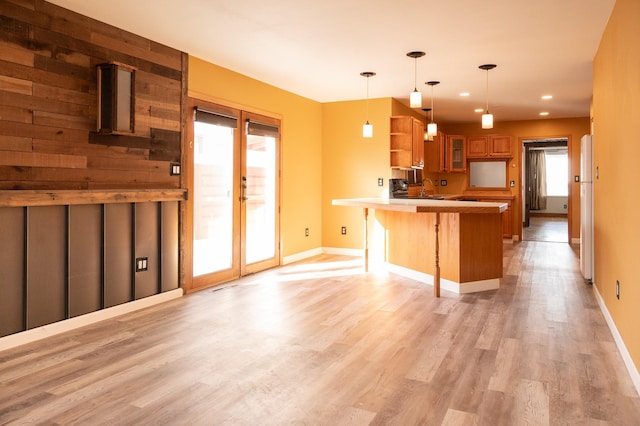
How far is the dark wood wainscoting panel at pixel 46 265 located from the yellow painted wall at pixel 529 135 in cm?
809

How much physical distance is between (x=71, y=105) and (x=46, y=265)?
1272 mm

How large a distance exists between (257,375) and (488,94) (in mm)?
5729

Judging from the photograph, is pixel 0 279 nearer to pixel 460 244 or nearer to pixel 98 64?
pixel 98 64

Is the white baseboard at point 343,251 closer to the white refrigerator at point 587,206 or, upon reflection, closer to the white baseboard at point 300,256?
the white baseboard at point 300,256

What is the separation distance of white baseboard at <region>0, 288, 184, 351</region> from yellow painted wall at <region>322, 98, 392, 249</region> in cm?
338

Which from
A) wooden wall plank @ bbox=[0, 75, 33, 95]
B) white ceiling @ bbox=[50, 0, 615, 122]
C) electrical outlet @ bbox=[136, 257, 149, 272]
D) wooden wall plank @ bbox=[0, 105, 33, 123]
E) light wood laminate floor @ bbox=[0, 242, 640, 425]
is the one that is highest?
white ceiling @ bbox=[50, 0, 615, 122]

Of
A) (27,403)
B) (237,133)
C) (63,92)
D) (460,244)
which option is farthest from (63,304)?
(460,244)

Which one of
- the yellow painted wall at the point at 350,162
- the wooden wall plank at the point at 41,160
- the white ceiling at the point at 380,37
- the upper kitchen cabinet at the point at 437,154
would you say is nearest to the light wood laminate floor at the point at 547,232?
the upper kitchen cabinet at the point at 437,154

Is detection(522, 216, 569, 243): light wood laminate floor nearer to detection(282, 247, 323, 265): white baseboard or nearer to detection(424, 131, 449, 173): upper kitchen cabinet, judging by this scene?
detection(424, 131, 449, 173): upper kitchen cabinet

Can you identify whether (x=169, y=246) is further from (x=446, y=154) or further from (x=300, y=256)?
(x=446, y=154)

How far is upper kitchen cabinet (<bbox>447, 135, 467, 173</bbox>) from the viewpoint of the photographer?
9711mm

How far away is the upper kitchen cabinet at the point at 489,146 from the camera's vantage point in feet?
31.0

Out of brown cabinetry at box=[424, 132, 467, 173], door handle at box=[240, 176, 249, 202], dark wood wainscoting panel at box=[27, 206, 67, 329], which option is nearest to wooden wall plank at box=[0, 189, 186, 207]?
dark wood wainscoting panel at box=[27, 206, 67, 329]

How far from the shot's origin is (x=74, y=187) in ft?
12.1
